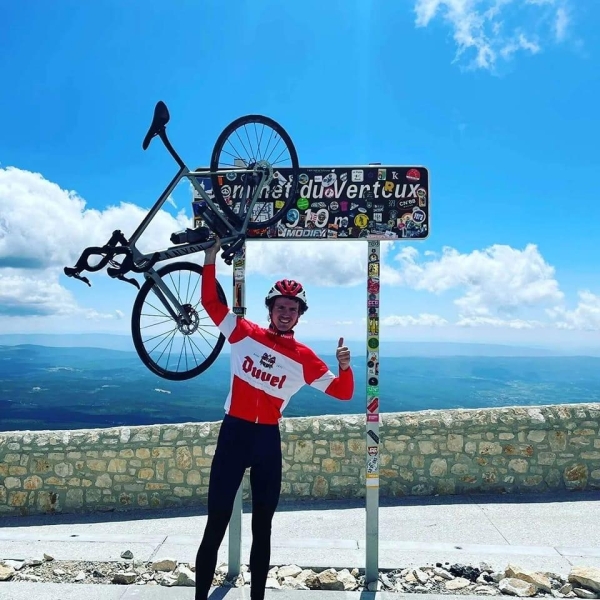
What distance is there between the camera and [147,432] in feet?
20.9

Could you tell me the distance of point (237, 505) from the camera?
4.13 meters

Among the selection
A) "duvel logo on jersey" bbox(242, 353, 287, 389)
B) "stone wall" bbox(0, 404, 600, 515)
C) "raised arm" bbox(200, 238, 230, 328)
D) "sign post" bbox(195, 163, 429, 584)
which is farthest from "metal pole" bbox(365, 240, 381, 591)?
"stone wall" bbox(0, 404, 600, 515)

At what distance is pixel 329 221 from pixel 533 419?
4.16m

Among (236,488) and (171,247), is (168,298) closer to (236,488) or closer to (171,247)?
(171,247)

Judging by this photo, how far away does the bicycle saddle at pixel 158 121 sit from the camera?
3.74 meters

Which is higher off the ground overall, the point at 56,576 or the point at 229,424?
the point at 229,424

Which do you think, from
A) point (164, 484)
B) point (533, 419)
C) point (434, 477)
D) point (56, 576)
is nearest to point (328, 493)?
point (434, 477)

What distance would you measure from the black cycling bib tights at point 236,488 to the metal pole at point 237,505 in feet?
2.59

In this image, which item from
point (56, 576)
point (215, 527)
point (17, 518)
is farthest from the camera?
point (17, 518)

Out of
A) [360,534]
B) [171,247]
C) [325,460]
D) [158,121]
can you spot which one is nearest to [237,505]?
[360,534]

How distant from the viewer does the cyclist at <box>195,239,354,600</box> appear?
3172 mm

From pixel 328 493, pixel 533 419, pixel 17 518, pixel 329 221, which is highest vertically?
pixel 329 221

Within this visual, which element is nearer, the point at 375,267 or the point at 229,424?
the point at 229,424

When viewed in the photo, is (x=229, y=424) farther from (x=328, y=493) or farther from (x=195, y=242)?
(x=328, y=493)
